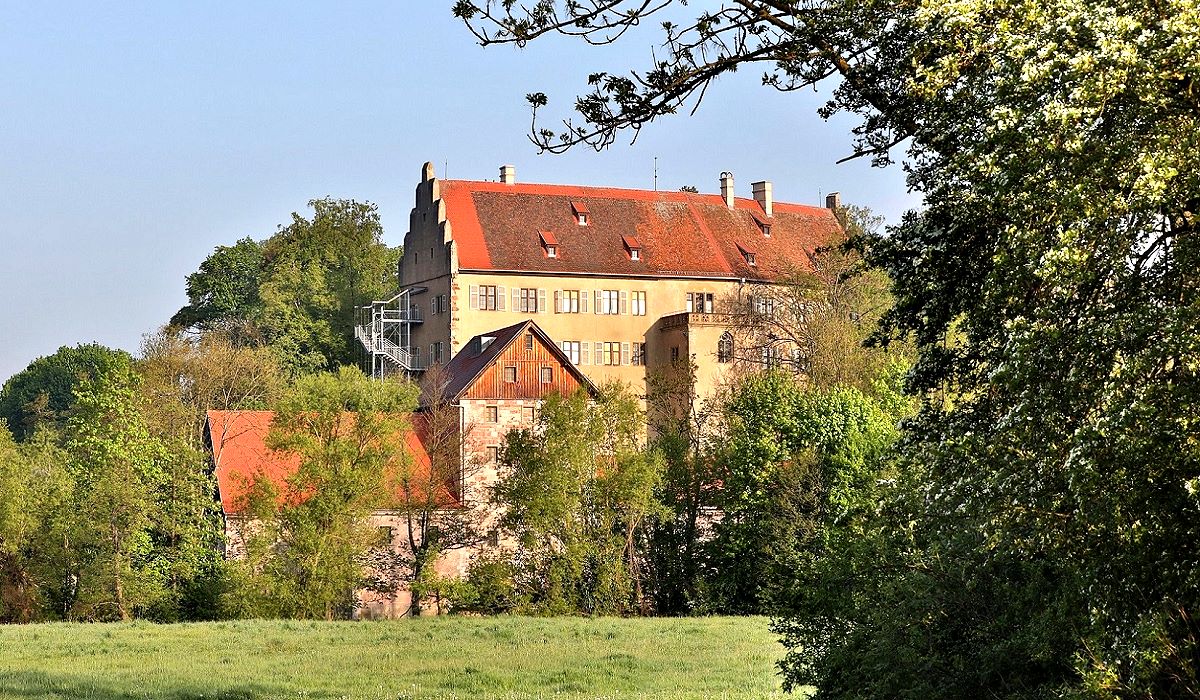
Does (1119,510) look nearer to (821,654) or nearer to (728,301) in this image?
(821,654)

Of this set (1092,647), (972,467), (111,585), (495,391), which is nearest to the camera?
(1092,647)

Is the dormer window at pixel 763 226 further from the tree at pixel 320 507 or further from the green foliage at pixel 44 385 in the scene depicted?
the green foliage at pixel 44 385

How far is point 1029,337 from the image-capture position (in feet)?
26.1

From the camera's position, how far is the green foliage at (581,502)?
48.2m

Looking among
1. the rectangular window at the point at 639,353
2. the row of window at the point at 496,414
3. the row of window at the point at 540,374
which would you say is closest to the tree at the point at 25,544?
the row of window at the point at 496,414

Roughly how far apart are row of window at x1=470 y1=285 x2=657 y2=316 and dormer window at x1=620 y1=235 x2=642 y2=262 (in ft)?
6.73

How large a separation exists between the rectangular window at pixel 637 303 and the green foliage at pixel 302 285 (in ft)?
58.7

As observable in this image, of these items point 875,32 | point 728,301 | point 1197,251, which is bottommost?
point 1197,251

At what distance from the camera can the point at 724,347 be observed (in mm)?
69312

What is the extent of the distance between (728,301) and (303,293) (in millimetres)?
25603

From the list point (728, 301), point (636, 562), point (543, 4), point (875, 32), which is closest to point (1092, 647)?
point (875, 32)

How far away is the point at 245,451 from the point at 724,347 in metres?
24.2

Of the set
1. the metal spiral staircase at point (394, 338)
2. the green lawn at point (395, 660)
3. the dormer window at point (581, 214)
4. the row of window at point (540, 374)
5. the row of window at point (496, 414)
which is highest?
the dormer window at point (581, 214)

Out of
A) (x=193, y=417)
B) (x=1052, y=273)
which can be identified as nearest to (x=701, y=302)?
(x=193, y=417)
